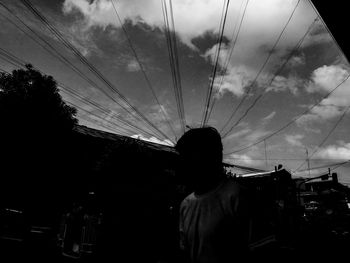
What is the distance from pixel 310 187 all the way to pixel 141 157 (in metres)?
45.9

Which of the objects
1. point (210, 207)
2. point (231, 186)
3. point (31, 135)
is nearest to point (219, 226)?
point (210, 207)

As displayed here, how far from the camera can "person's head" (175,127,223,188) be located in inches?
64.9

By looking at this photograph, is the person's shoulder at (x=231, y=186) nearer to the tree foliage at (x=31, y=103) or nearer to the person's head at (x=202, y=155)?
the person's head at (x=202, y=155)

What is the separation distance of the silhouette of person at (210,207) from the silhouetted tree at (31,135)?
31.3 ft

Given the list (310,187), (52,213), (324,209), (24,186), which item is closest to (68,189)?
(52,213)

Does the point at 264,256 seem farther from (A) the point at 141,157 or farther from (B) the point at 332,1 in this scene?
(A) the point at 141,157

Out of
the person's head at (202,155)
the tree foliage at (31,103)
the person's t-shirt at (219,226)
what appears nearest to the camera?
the person's t-shirt at (219,226)

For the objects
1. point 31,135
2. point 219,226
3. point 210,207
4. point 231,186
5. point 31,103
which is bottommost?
point 219,226

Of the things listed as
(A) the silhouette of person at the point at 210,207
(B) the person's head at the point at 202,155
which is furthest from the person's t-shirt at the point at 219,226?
(B) the person's head at the point at 202,155

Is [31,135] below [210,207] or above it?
above

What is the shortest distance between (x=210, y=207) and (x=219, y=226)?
133 mm

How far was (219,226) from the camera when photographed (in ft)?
4.58

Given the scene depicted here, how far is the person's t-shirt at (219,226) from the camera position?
4.28ft

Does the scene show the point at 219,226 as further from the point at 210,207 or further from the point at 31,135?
the point at 31,135
